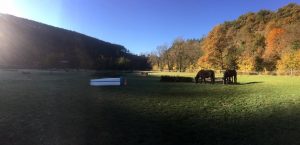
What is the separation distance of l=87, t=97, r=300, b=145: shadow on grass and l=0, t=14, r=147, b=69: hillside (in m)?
84.0

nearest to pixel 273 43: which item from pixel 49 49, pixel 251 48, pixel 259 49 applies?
pixel 259 49

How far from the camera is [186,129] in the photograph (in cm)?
931

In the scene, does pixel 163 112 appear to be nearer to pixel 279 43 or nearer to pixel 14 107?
pixel 14 107

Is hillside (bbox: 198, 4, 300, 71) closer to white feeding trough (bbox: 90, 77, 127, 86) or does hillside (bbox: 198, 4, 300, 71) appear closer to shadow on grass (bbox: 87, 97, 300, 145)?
white feeding trough (bbox: 90, 77, 127, 86)

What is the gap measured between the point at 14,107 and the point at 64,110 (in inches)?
102

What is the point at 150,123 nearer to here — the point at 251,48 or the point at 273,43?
the point at 273,43

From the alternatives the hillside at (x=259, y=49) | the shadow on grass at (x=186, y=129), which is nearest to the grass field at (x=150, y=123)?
the shadow on grass at (x=186, y=129)

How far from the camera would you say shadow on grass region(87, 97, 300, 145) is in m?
8.19

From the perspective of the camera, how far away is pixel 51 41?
13775cm

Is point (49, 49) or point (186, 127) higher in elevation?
point (49, 49)

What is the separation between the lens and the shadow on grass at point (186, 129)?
26.9ft

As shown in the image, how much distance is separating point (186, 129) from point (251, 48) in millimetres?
70461

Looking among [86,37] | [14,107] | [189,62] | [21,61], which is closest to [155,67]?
[189,62]

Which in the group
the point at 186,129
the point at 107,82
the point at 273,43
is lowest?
the point at 186,129
